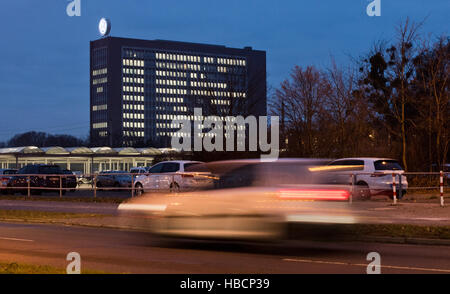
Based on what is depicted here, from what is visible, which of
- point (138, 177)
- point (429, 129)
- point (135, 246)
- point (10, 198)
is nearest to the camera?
point (135, 246)

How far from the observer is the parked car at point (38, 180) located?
36200 millimetres

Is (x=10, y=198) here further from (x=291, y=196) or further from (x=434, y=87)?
(x=291, y=196)

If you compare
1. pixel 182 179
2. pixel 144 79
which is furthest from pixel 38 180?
pixel 144 79

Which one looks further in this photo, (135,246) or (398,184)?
(398,184)

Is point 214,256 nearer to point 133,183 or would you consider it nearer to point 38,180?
point 133,183

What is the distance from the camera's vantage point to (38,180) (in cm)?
3709

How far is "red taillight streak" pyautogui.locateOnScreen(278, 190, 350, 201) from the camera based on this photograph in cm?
1205

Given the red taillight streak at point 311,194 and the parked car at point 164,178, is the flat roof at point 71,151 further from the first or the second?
the red taillight streak at point 311,194

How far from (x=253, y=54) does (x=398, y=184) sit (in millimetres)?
165142

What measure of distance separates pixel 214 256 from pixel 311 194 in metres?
2.21

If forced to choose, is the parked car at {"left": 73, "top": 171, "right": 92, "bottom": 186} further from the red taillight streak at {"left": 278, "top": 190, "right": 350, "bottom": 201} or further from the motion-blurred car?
the red taillight streak at {"left": 278, "top": 190, "right": 350, "bottom": 201}

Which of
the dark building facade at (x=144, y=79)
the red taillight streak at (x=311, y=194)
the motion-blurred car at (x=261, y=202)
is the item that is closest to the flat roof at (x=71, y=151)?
the motion-blurred car at (x=261, y=202)
